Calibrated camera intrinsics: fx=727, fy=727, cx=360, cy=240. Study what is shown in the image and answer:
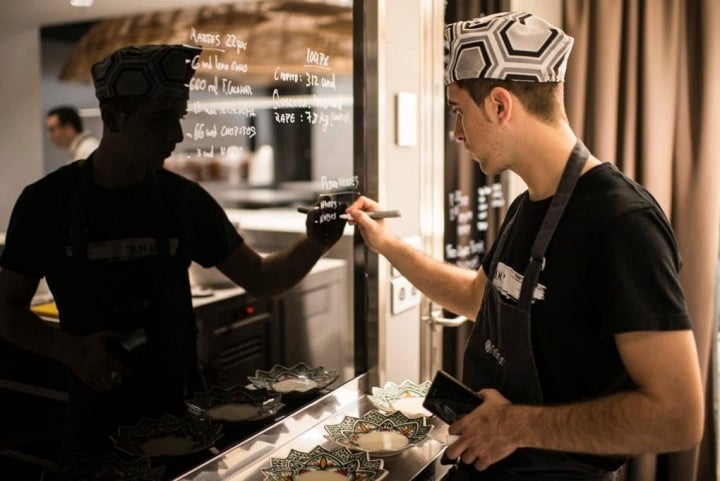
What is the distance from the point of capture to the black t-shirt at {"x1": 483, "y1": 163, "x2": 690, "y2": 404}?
1271mm

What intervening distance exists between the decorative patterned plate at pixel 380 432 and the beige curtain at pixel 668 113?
1.66 m

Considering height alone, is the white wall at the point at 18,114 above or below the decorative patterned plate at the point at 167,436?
above

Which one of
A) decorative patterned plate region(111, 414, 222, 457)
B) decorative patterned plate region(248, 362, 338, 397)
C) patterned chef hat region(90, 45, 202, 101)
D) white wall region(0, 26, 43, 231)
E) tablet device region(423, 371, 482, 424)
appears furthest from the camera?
decorative patterned plate region(248, 362, 338, 397)

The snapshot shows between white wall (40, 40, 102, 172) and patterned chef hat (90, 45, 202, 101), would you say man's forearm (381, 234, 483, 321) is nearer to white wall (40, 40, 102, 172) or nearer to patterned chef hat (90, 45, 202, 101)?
patterned chef hat (90, 45, 202, 101)

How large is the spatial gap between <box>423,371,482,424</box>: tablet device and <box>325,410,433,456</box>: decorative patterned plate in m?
0.19

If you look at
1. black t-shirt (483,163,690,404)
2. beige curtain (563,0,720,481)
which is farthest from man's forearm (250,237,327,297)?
beige curtain (563,0,720,481)

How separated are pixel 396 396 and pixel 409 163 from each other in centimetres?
72

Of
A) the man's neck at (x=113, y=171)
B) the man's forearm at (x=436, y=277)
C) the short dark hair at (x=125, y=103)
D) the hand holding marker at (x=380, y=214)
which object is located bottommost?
the man's forearm at (x=436, y=277)

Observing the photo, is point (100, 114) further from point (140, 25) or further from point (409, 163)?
point (409, 163)

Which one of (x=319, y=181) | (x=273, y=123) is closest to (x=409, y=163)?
(x=319, y=181)

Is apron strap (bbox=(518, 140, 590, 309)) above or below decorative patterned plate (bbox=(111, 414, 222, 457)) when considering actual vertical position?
above

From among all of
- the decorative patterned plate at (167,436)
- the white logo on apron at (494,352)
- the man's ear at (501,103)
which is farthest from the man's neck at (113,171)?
the white logo on apron at (494,352)

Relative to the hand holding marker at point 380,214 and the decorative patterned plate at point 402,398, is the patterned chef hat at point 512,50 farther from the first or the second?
the decorative patterned plate at point 402,398

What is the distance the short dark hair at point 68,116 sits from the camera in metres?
1.17
